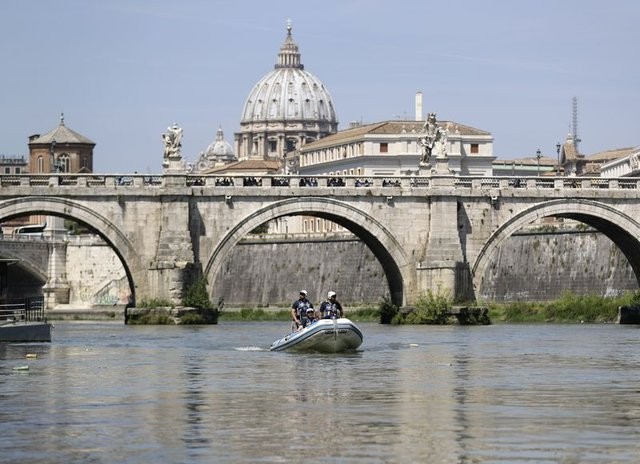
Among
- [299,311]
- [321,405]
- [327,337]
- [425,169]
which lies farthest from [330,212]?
[321,405]

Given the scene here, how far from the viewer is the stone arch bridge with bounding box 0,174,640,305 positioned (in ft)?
232

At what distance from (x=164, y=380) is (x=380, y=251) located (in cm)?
3897

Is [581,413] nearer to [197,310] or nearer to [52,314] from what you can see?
[197,310]

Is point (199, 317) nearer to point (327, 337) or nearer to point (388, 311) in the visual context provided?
point (388, 311)

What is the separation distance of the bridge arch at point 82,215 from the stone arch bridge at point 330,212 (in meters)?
0.04

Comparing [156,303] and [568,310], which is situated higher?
[156,303]

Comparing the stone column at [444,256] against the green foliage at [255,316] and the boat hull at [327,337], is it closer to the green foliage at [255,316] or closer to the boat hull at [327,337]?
the green foliage at [255,316]

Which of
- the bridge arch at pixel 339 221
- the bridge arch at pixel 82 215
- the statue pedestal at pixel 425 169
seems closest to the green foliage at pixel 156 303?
the bridge arch at pixel 82 215

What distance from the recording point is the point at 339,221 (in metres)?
74.9

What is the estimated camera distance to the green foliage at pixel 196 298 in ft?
229

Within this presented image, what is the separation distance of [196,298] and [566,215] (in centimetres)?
1770

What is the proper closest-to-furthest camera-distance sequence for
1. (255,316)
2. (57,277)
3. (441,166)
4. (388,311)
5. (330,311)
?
1. (330,311)
2. (388,311)
3. (441,166)
4. (255,316)
5. (57,277)

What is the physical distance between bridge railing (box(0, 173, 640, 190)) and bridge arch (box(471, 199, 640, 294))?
3.13 ft

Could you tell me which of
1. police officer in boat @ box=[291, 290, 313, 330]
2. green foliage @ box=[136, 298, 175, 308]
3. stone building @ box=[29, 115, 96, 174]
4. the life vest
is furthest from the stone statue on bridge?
stone building @ box=[29, 115, 96, 174]
